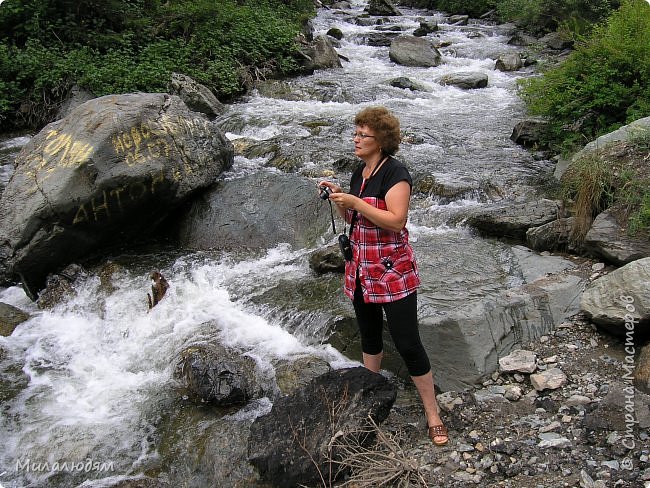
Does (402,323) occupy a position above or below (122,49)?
below

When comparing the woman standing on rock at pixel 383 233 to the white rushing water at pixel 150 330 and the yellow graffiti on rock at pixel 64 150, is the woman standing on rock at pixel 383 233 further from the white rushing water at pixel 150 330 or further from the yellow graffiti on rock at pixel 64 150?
the yellow graffiti on rock at pixel 64 150

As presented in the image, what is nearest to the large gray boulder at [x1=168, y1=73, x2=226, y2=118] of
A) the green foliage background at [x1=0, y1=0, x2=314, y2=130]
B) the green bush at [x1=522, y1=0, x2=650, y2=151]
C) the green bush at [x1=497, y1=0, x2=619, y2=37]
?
the green foliage background at [x1=0, y1=0, x2=314, y2=130]

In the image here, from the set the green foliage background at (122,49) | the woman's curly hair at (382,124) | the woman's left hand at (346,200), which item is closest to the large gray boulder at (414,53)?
the green foliage background at (122,49)

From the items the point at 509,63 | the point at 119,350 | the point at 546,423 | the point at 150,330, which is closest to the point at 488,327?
the point at 546,423

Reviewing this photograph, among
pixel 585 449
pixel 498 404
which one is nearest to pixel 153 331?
pixel 498 404

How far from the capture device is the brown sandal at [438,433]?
3748 mm

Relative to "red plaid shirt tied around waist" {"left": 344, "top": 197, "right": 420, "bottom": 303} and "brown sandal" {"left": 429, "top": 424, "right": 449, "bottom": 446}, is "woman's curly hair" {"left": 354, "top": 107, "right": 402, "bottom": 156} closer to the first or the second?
"red plaid shirt tied around waist" {"left": 344, "top": 197, "right": 420, "bottom": 303}

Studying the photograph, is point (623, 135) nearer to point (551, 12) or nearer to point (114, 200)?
point (114, 200)

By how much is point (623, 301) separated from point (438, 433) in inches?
74.6

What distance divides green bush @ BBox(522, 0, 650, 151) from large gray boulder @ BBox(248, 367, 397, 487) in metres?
6.23

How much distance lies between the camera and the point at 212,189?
8.13 meters

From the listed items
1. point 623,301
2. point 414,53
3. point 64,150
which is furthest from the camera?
point 414,53

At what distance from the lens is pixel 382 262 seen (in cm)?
360

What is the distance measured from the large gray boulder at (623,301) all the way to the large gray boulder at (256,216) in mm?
3581
